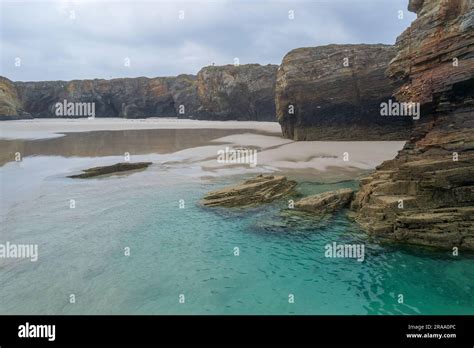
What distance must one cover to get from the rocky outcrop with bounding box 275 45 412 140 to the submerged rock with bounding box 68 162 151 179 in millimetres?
20704

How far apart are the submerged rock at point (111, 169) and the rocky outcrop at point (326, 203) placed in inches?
595

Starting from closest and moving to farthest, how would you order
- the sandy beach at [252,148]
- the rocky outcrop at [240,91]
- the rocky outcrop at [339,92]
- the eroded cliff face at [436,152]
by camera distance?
the eroded cliff face at [436,152] < the sandy beach at [252,148] < the rocky outcrop at [339,92] < the rocky outcrop at [240,91]

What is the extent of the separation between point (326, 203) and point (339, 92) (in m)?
25.8

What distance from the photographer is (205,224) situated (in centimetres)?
1627

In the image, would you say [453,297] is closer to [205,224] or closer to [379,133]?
[205,224]

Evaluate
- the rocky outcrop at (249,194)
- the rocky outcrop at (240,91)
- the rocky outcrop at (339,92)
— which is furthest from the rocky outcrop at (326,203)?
the rocky outcrop at (240,91)

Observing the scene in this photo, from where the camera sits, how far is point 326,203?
17609 mm

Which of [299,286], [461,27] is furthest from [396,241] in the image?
[461,27]

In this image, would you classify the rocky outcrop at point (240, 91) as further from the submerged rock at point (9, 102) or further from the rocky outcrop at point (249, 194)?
the rocky outcrop at point (249, 194)

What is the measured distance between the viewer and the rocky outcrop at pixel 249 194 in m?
18.8

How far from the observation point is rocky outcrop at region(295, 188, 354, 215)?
56.5ft

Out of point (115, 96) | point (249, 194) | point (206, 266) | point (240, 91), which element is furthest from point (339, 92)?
point (115, 96)

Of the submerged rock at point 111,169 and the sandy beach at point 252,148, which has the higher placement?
the sandy beach at point 252,148

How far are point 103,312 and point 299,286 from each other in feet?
18.3
